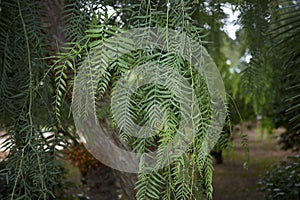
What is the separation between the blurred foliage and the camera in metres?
2.01

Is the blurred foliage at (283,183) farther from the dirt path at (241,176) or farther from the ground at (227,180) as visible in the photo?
the dirt path at (241,176)

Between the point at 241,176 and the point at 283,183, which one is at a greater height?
the point at 283,183

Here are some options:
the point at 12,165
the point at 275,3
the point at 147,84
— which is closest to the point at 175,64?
the point at 147,84

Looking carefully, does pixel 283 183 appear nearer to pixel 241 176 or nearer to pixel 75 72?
pixel 75 72

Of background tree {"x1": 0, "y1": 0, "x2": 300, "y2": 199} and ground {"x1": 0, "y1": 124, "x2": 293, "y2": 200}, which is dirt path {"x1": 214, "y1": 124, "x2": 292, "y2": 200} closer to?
ground {"x1": 0, "y1": 124, "x2": 293, "y2": 200}

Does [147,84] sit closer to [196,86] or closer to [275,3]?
[196,86]

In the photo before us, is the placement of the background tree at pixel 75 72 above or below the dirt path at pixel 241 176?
above

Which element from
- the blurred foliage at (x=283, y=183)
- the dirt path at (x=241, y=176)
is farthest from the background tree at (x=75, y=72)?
the dirt path at (x=241, y=176)

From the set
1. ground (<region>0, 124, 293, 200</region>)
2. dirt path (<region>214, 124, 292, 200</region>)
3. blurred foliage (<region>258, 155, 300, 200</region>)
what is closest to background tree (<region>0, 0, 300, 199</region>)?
ground (<region>0, 124, 293, 200</region>)

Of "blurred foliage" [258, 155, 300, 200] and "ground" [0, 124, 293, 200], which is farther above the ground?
"blurred foliage" [258, 155, 300, 200]

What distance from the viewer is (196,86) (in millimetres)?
630

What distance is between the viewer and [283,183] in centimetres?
218

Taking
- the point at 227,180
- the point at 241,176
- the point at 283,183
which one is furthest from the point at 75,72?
the point at 241,176

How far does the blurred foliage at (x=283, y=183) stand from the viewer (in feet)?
6.61
